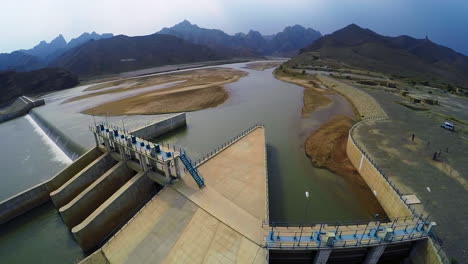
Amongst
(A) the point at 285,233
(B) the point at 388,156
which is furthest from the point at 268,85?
(A) the point at 285,233

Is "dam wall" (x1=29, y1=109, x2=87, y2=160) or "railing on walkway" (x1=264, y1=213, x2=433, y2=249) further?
"dam wall" (x1=29, y1=109, x2=87, y2=160)

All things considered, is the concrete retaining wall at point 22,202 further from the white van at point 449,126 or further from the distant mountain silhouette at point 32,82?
the distant mountain silhouette at point 32,82

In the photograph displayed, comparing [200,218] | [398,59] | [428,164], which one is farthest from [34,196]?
[398,59]

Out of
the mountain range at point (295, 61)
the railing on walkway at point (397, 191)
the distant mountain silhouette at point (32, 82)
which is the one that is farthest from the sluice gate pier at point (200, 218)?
the distant mountain silhouette at point (32, 82)

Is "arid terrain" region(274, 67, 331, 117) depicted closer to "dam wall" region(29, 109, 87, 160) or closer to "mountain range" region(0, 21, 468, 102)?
"mountain range" region(0, 21, 468, 102)

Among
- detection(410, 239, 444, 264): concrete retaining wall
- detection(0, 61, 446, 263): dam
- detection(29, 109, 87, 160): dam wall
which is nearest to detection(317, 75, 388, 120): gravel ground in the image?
detection(0, 61, 446, 263): dam
